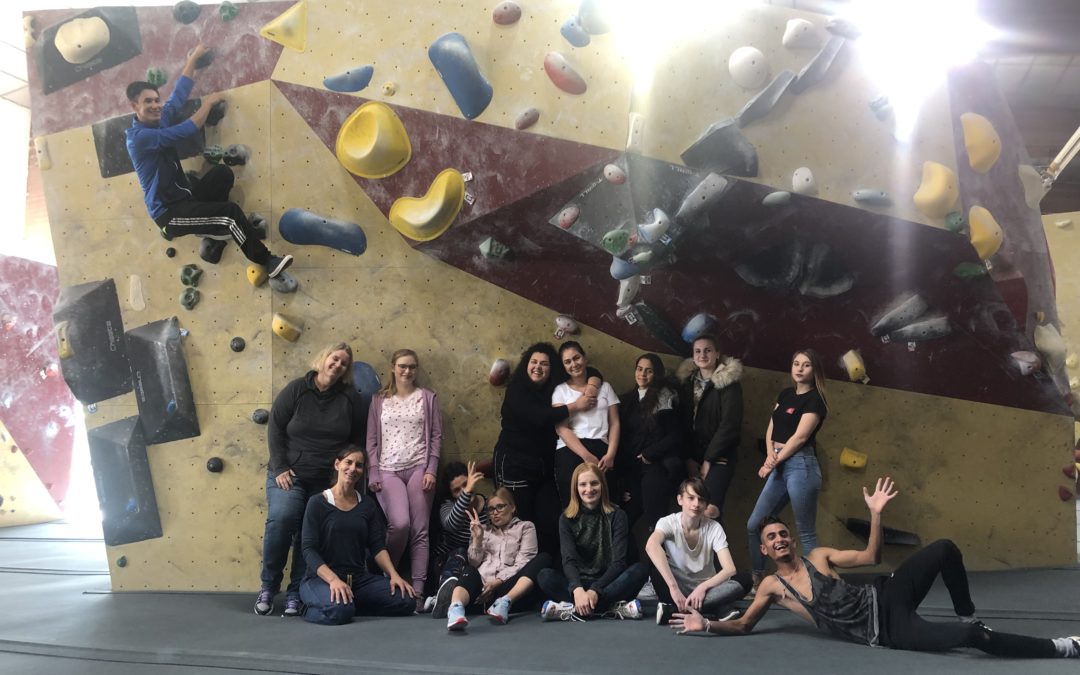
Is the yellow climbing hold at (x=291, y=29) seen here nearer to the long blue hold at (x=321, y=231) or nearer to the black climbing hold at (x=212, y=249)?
the long blue hold at (x=321, y=231)

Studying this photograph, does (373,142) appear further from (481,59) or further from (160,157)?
(160,157)

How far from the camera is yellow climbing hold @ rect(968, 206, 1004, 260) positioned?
15.7 feet

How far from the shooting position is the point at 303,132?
5.05 meters

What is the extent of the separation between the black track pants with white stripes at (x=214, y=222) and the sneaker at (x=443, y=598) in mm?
1995

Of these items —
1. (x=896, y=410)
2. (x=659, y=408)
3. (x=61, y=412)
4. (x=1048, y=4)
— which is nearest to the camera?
(x=659, y=408)

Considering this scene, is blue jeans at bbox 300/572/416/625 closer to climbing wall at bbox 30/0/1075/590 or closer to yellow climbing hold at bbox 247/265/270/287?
climbing wall at bbox 30/0/1075/590

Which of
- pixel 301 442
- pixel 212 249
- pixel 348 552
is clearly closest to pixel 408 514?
pixel 348 552

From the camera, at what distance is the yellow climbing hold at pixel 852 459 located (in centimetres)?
483

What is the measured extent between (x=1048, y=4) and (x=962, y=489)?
13.8 ft

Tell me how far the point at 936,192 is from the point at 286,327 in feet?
11.6

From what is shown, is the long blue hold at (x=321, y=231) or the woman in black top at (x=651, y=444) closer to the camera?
the woman in black top at (x=651, y=444)

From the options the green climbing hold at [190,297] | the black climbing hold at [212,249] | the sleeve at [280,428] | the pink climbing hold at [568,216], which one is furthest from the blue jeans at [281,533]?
the pink climbing hold at [568,216]

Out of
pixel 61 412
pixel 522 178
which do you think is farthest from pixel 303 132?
pixel 61 412

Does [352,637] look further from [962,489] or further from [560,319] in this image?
[962,489]
